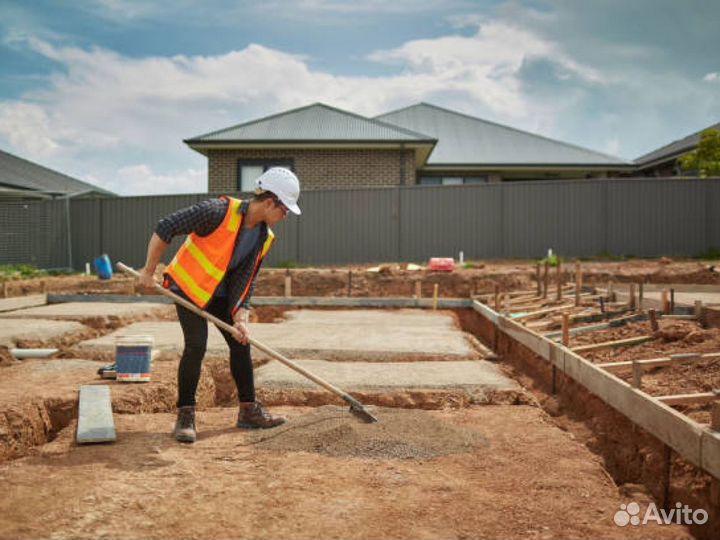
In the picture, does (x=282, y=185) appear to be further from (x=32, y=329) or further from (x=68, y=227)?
(x=68, y=227)

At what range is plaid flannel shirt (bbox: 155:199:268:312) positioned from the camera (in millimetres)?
4070

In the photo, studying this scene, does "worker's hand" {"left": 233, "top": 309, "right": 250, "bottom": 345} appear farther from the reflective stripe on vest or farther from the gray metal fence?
the gray metal fence

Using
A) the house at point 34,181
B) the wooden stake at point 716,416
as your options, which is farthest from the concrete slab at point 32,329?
the house at point 34,181

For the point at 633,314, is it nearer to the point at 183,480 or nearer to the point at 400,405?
the point at 400,405

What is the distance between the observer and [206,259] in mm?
4254

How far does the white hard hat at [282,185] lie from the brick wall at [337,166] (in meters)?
15.6

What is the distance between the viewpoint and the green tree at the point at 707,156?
21781 millimetres

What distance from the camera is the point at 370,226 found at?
16.8m

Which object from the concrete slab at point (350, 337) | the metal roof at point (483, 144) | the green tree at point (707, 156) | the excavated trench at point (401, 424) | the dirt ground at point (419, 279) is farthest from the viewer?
the metal roof at point (483, 144)

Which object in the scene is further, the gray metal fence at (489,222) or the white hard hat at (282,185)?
the gray metal fence at (489,222)

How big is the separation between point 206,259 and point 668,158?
24600 mm

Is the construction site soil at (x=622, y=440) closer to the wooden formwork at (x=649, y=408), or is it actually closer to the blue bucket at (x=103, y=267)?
the wooden formwork at (x=649, y=408)

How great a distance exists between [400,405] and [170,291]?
217cm

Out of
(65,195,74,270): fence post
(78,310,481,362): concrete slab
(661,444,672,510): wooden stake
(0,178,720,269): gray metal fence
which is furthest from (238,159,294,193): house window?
(661,444,672,510): wooden stake
